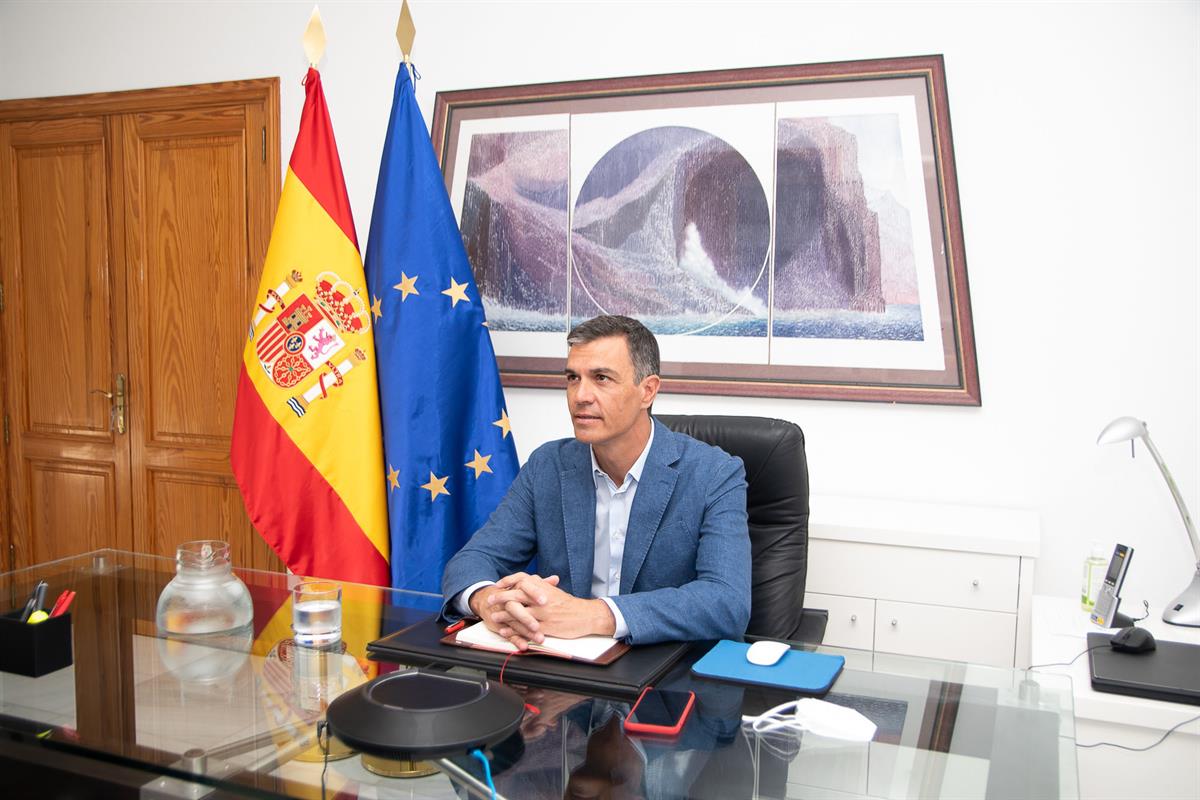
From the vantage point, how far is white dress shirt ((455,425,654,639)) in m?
1.96

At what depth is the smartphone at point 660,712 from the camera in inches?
44.7

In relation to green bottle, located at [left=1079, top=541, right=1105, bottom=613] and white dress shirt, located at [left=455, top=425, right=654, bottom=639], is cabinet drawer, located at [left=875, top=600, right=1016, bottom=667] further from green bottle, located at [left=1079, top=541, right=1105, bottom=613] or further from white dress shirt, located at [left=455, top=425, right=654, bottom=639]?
white dress shirt, located at [left=455, top=425, right=654, bottom=639]

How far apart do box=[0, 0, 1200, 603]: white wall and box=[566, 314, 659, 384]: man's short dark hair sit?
1031mm

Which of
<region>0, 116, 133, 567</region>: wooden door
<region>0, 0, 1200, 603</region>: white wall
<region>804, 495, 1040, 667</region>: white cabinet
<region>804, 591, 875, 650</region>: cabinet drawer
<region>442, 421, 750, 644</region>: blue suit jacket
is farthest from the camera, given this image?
<region>0, 116, 133, 567</region>: wooden door

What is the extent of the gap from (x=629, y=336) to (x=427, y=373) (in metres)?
1.06

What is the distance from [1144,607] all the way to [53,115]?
4.12 meters

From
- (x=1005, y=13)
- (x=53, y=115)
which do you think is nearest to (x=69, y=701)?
(x=1005, y=13)

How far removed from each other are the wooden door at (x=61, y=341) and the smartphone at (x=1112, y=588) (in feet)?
11.2

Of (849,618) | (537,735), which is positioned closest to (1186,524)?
(849,618)

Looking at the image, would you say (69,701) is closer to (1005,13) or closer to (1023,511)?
(1023,511)

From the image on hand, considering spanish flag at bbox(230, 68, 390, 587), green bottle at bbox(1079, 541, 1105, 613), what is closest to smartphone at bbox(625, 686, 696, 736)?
green bottle at bbox(1079, 541, 1105, 613)

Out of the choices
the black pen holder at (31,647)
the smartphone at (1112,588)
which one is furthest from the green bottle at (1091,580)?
the black pen holder at (31,647)

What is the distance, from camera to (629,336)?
193 cm

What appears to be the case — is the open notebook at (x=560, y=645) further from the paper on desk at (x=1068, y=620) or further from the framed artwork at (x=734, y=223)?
the framed artwork at (x=734, y=223)
